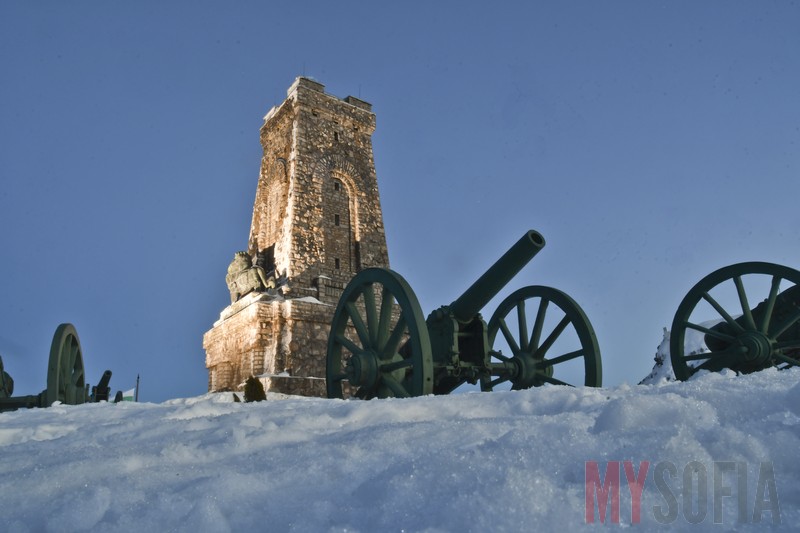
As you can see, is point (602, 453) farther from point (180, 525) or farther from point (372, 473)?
point (180, 525)

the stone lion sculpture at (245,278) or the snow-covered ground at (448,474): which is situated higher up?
the stone lion sculpture at (245,278)

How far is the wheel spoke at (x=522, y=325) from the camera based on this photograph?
627 centimetres

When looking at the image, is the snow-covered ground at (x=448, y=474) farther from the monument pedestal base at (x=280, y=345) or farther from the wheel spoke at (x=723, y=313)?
the monument pedestal base at (x=280, y=345)

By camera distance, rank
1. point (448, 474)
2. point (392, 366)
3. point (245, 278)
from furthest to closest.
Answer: point (245, 278)
point (392, 366)
point (448, 474)

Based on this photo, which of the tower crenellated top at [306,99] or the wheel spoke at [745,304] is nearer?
the wheel spoke at [745,304]

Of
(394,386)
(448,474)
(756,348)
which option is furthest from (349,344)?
(448,474)

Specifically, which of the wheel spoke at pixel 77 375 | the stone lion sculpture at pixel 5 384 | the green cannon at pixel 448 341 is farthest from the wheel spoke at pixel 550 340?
the stone lion sculpture at pixel 5 384

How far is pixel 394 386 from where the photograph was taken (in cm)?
473

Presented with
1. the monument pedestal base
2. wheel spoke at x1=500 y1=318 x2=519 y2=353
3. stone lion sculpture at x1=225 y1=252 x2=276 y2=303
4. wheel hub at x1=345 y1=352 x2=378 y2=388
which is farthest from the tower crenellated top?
wheel hub at x1=345 y1=352 x2=378 y2=388

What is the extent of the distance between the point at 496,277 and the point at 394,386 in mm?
1371

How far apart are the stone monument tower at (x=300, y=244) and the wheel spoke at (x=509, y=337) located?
787cm

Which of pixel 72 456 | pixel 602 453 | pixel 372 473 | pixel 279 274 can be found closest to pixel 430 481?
pixel 372 473

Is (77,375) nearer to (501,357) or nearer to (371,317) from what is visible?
(371,317)

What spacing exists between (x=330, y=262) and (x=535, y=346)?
1004cm
